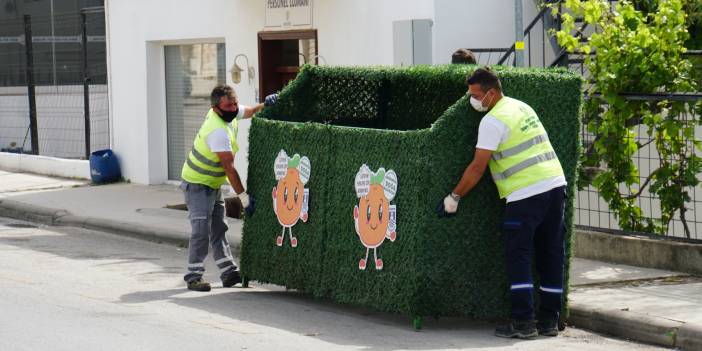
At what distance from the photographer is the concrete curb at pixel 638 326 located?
28.0 feet

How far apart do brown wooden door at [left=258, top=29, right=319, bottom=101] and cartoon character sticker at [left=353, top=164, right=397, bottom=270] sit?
23.3 ft

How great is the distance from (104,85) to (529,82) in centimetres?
1387

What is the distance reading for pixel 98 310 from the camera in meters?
9.55

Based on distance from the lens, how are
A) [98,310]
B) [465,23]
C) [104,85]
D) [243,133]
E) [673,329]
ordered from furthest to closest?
[104,85]
[243,133]
[465,23]
[98,310]
[673,329]

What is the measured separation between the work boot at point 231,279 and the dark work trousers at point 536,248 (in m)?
2.88

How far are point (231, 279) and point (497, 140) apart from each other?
128 inches

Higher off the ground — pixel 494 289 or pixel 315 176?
pixel 315 176

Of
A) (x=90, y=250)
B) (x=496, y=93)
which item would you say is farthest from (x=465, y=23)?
(x=496, y=93)

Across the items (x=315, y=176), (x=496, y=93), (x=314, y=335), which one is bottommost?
(x=314, y=335)

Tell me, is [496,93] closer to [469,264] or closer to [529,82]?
[529,82]

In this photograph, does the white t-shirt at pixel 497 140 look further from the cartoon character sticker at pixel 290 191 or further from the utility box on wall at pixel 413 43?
the utility box on wall at pixel 413 43

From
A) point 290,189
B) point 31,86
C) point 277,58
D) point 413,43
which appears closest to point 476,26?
point 413,43

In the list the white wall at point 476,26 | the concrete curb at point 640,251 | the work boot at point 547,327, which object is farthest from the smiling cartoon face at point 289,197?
the white wall at point 476,26

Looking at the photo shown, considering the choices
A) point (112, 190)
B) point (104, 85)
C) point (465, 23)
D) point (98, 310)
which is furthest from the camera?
point (104, 85)
